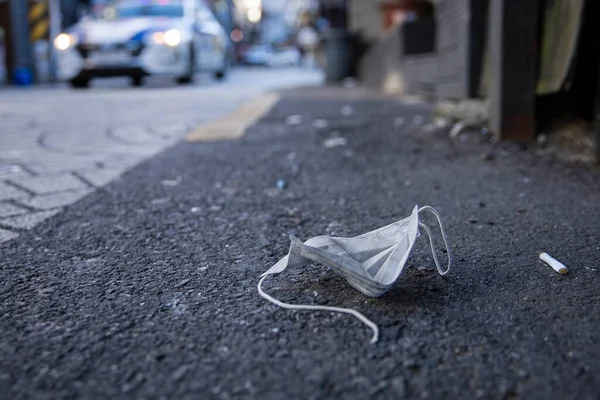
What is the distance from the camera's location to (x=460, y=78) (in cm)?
423

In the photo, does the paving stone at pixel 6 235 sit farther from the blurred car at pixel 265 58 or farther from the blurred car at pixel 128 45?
the blurred car at pixel 265 58

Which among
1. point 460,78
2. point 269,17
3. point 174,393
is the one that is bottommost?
point 174,393

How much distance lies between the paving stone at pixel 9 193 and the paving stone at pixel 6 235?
55cm

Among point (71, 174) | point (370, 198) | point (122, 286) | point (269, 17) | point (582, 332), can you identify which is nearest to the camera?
point (582, 332)

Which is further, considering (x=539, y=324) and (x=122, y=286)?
(x=122, y=286)

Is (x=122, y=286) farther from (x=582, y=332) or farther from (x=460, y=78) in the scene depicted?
(x=460, y=78)

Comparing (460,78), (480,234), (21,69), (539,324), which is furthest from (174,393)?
(21,69)

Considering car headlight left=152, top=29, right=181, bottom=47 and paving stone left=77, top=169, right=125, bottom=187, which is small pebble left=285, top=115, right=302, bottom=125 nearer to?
paving stone left=77, top=169, right=125, bottom=187

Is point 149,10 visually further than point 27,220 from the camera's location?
Yes

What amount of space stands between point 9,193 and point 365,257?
5.98 feet

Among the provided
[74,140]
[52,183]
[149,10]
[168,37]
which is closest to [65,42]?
[168,37]

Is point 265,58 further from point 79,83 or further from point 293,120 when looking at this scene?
point 293,120

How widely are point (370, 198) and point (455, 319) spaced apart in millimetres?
1209

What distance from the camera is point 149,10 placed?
1132cm
